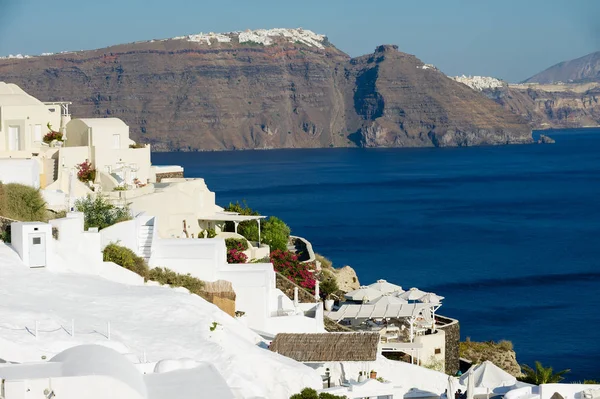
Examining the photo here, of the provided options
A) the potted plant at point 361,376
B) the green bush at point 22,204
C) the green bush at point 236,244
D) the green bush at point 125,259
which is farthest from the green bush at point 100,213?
the potted plant at point 361,376

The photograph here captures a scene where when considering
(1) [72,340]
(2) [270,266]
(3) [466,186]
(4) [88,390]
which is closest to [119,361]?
(4) [88,390]

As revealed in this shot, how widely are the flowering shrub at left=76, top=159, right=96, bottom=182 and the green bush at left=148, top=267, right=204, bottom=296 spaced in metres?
6.60

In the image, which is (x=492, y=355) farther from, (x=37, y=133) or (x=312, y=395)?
(x=312, y=395)

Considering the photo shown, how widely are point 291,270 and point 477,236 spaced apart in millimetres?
54889

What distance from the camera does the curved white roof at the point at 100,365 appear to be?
10.4 m

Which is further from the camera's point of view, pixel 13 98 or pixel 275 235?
pixel 275 235

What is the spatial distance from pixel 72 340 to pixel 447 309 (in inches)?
1373

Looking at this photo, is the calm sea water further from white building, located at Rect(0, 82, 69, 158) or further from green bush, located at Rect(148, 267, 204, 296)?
green bush, located at Rect(148, 267, 204, 296)

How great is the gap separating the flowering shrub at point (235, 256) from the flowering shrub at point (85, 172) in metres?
3.95

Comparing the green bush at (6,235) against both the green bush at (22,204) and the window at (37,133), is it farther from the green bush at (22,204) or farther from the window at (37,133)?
the window at (37,133)

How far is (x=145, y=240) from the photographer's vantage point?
66.3ft

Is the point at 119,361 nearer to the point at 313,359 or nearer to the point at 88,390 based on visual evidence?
the point at 88,390

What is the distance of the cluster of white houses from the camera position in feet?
36.2

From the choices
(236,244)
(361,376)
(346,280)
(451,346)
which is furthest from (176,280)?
(346,280)
